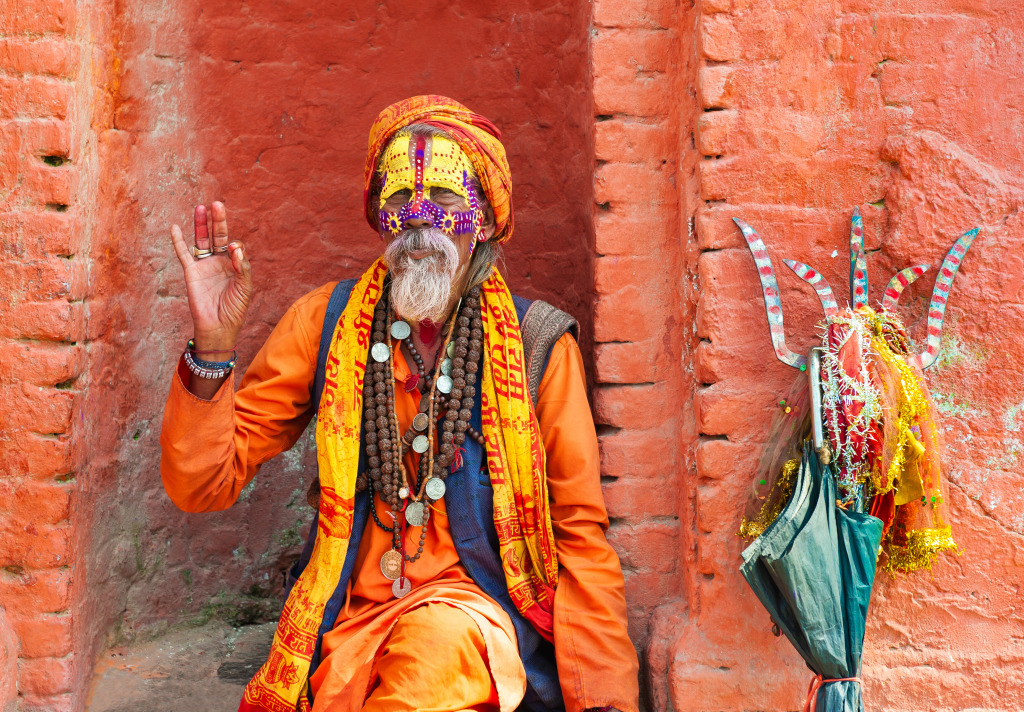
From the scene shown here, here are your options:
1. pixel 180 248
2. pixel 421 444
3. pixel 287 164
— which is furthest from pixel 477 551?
pixel 287 164

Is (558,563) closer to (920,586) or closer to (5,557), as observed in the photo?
(920,586)

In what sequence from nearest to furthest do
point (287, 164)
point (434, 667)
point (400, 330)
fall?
point (434, 667), point (400, 330), point (287, 164)

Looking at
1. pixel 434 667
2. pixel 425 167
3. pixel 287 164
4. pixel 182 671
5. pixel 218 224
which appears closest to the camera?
pixel 434 667

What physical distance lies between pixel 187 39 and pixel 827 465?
7.71 ft

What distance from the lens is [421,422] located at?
8.54 feet

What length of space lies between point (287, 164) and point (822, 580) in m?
2.20

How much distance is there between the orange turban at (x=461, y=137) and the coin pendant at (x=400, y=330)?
0.36m

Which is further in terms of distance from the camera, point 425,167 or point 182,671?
point 182,671

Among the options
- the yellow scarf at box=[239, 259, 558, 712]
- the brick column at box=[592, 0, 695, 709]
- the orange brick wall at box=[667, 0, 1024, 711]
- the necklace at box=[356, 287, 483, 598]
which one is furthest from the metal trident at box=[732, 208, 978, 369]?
the necklace at box=[356, 287, 483, 598]

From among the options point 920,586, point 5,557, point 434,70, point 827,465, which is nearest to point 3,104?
point 5,557

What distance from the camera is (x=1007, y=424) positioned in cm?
253

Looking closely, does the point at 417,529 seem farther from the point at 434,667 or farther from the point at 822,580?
the point at 822,580

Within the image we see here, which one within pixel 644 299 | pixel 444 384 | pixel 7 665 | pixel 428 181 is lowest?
pixel 7 665

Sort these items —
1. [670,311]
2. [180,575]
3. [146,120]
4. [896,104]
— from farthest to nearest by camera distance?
[180,575] → [146,120] → [670,311] → [896,104]
